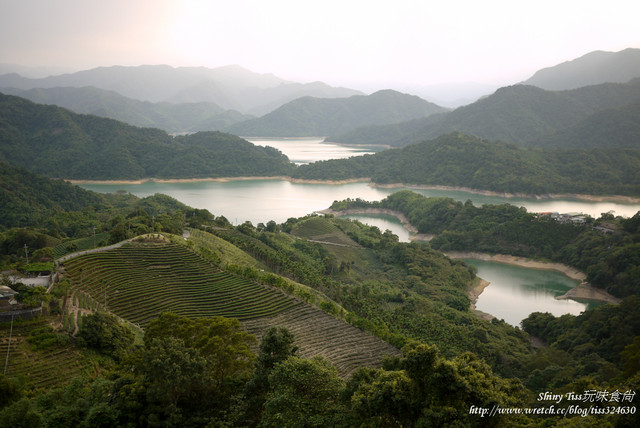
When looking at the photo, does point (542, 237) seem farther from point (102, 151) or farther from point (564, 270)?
point (102, 151)

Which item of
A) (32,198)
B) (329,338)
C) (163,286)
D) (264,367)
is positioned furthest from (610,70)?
(264,367)

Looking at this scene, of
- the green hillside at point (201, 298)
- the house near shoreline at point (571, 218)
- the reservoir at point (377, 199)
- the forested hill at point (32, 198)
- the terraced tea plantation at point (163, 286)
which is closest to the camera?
the green hillside at point (201, 298)

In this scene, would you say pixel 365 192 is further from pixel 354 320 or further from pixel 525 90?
pixel 525 90

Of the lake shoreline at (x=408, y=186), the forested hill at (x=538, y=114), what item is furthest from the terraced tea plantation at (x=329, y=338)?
the forested hill at (x=538, y=114)

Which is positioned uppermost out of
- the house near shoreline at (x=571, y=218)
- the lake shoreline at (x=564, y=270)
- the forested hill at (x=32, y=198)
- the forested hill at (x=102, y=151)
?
the forested hill at (x=102, y=151)

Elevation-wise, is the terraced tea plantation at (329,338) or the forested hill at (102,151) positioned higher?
the forested hill at (102,151)

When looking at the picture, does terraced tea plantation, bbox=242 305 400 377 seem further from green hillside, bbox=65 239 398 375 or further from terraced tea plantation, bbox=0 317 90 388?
terraced tea plantation, bbox=0 317 90 388

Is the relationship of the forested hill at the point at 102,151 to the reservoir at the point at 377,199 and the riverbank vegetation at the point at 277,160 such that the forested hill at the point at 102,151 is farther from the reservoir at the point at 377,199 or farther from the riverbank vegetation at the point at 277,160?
the reservoir at the point at 377,199

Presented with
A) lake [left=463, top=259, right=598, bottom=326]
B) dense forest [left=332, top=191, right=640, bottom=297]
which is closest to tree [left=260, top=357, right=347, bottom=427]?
lake [left=463, top=259, right=598, bottom=326]
